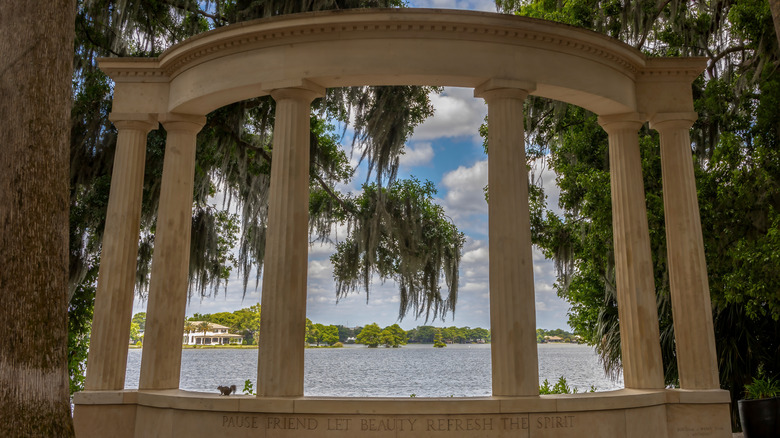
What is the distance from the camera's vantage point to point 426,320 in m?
31.0

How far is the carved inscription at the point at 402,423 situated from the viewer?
16062 mm

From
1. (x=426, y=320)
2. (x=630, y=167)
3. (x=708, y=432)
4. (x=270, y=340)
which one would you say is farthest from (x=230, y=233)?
(x=708, y=432)

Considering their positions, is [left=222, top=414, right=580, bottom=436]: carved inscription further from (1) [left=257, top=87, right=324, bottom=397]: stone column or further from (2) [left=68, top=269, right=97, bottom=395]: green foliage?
(2) [left=68, top=269, right=97, bottom=395]: green foliage

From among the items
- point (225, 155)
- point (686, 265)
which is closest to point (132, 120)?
point (225, 155)

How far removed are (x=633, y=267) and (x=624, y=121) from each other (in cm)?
464

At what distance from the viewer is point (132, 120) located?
808 inches

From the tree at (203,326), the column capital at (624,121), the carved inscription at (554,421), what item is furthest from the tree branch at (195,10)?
the tree at (203,326)

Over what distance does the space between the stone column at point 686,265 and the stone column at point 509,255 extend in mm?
5148

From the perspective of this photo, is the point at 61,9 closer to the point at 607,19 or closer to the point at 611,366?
the point at 607,19

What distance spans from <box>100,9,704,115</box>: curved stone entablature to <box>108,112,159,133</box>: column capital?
4.65ft

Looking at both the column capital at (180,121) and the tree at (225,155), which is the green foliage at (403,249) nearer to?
the tree at (225,155)

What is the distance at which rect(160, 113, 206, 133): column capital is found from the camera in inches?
810

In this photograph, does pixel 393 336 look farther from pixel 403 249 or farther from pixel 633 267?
pixel 633 267

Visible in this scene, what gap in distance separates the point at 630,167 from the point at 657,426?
7.65 meters
